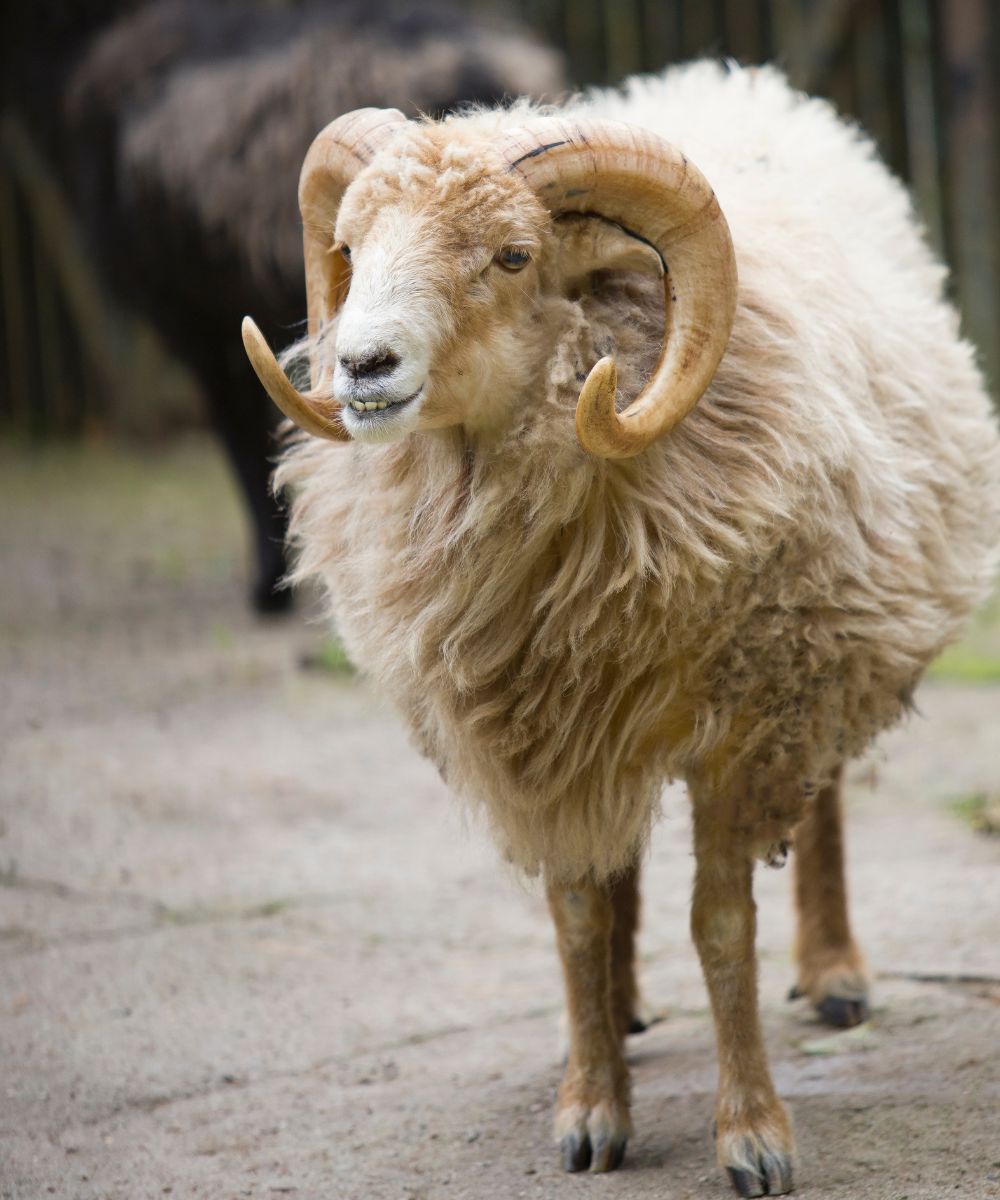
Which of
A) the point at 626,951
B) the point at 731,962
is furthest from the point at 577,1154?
the point at 626,951

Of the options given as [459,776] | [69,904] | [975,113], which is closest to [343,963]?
[69,904]

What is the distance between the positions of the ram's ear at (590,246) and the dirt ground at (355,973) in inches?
43.9

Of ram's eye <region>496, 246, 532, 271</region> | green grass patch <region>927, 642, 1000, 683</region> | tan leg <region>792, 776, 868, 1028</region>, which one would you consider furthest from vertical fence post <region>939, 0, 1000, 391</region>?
ram's eye <region>496, 246, 532, 271</region>

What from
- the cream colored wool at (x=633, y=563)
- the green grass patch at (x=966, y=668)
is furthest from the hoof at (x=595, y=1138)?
the green grass patch at (x=966, y=668)

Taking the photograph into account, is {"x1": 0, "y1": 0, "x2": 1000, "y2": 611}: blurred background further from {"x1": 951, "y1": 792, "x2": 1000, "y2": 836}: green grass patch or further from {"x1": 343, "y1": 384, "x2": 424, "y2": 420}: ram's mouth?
{"x1": 343, "y1": 384, "x2": 424, "y2": 420}: ram's mouth

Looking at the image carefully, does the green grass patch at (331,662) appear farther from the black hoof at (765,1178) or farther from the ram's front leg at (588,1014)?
the black hoof at (765,1178)

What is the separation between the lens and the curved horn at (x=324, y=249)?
2.81 meters

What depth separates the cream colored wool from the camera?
9.13ft

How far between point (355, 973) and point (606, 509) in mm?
1696

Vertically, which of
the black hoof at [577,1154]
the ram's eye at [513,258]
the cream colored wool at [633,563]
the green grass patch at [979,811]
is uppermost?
the ram's eye at [513,258]

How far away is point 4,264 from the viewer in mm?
12266

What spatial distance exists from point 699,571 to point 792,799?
1.62 ft

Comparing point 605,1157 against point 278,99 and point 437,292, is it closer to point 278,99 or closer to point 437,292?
point 437,292

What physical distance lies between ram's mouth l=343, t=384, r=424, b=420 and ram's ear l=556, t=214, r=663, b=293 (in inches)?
15.5
